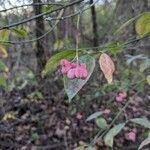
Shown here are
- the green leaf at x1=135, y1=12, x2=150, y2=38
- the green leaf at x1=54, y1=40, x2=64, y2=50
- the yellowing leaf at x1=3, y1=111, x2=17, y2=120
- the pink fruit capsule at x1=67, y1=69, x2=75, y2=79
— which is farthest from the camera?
the green leaf at x1=54, y1=40, x2=64, y2=50

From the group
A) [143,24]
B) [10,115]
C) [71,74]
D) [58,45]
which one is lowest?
[10,115]

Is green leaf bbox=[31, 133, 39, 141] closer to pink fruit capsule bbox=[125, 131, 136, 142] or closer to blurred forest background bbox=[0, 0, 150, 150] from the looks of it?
blurred forest background bbox=[0, 0, 150, 150]

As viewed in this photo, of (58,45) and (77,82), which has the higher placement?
(58,45)

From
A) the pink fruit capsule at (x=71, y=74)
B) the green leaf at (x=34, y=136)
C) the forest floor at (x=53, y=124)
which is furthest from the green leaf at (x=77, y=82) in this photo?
the green leaf at (x=34, y=136)

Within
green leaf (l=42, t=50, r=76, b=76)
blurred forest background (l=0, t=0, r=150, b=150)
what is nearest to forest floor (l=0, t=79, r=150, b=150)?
blurred forest background (l=0, t=0, r=150, b=150)

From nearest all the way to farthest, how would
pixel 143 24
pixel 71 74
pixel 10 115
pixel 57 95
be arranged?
1. pixel 71 74
2. pixel 143 24
3. pixel 10 115
4. pixel 57 95

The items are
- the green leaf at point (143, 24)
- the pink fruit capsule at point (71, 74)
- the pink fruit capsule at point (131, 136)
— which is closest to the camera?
the pink fruit capsule at point (71, 74)

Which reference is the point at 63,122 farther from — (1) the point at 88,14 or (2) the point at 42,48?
(1) the point at 88,14

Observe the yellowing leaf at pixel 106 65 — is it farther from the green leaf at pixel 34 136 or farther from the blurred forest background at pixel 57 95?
the green leaf at pixel 34 136

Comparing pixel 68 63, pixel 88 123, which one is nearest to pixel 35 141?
pixel 88 123

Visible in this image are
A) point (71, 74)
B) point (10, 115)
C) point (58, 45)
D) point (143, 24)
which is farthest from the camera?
point (58, 45)

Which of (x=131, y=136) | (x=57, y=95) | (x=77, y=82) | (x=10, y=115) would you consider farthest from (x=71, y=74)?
(x=57, y=95)

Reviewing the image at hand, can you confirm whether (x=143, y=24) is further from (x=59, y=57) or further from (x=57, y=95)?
(x=57, y=95)
